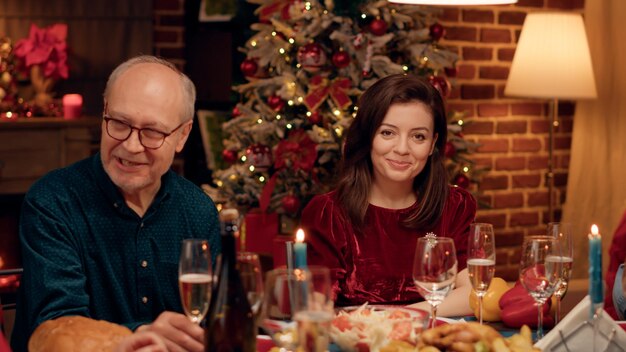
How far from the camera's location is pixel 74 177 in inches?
96.0

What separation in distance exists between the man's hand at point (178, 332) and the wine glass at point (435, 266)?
42 cm

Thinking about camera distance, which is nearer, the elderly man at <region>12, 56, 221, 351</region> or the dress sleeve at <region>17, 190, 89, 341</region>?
the dress sleeve at <region>17, 190, 89, 341</region>

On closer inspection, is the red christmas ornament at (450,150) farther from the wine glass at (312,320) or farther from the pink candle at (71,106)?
the wine glass at (312,320)

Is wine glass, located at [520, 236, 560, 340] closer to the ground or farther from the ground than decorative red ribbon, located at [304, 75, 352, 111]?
closer to the ground

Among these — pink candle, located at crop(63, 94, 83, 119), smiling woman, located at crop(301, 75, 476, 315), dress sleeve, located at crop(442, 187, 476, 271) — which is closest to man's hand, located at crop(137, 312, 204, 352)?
smiling woman, located at crop(301, 75, 476, 315)

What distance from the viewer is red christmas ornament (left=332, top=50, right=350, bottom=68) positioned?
463 centimetres

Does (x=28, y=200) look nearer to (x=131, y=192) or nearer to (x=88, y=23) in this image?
(x=131, y=192)

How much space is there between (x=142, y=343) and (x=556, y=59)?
11.2ft

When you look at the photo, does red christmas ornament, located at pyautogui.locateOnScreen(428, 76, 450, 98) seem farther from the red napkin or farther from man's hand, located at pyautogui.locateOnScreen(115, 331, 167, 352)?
man's hand, located at pyautogui.locateOnScreen(115, 331, 167, 352)

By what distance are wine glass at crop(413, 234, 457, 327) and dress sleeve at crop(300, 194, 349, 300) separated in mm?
787

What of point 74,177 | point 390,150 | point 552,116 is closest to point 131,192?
point 74,177

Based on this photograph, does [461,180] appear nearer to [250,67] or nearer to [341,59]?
[341,59]

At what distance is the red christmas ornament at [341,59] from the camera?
15.2 feet

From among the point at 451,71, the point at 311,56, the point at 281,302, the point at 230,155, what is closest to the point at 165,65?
the point at 281,302
